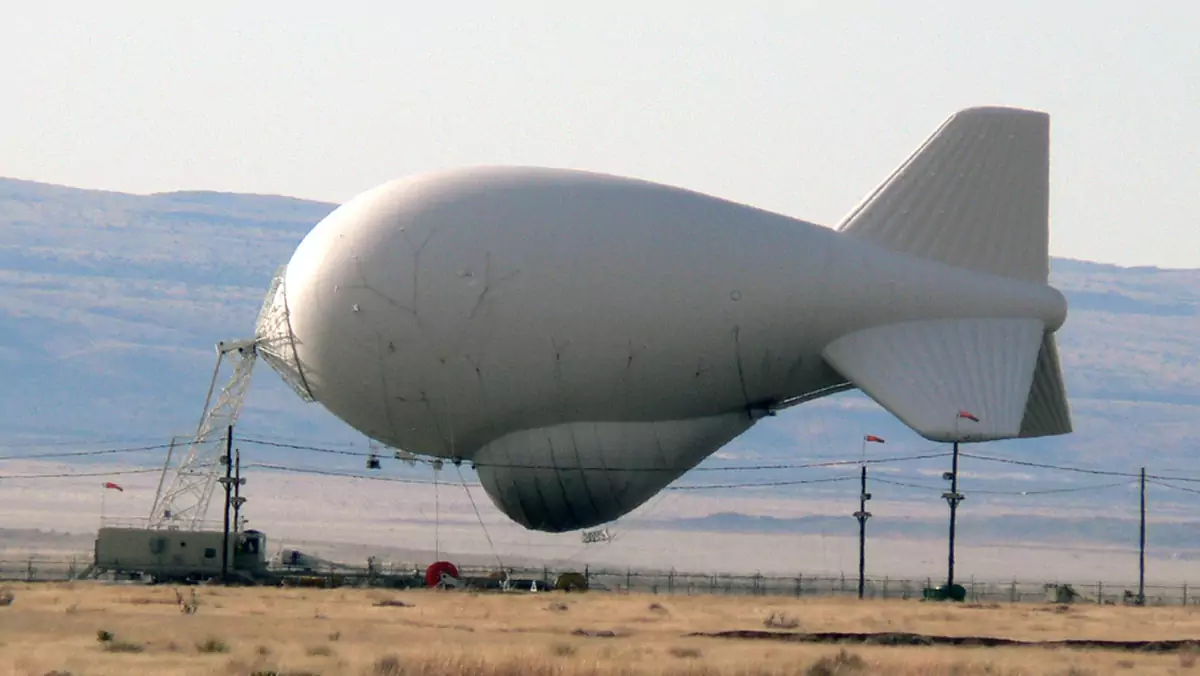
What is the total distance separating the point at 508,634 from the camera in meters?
45.0

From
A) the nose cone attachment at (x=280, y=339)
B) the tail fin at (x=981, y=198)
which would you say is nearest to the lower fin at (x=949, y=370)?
the tail fin at (x=981, y=198)

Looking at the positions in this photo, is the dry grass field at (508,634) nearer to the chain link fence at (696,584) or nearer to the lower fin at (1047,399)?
the lower fin at (1047,399)

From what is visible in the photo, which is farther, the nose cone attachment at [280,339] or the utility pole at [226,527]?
the utility pole at [226,527]

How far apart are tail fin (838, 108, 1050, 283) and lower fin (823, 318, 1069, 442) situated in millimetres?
2136

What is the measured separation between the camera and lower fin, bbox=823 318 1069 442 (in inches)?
2253

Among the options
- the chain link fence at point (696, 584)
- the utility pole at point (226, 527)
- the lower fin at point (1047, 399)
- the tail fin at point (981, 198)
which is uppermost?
the tail fin at point (981, 198)

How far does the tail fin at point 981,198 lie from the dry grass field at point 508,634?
32.8 feet

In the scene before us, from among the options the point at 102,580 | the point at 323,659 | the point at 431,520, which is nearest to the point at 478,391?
the point at 102,580

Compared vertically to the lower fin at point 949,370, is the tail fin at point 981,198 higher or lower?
higher

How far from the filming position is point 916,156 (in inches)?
2395

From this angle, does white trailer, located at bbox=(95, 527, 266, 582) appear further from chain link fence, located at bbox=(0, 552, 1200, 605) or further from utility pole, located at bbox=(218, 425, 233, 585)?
chain link fence, located at bbox=(0, 552, 1200, 605)

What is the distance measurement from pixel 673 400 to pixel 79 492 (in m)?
143

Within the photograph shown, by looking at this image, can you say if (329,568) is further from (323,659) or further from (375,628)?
(323,659)

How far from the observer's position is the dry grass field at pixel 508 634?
36.5 metres
